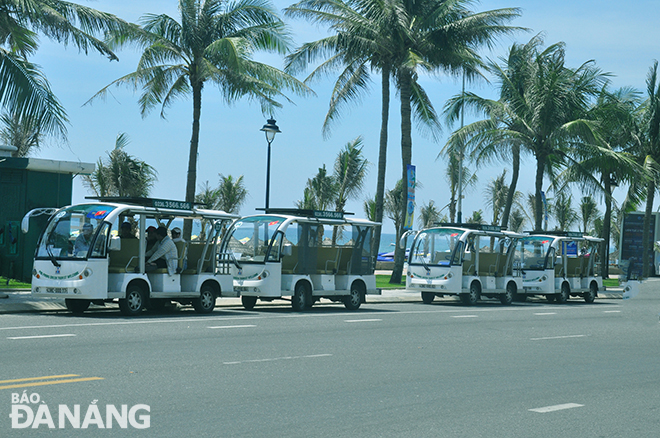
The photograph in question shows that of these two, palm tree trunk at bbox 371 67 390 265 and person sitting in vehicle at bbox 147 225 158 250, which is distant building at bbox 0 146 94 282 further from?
palm tree trunk at bbox 371 67 390 265

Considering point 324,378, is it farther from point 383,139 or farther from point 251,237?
point 383,139

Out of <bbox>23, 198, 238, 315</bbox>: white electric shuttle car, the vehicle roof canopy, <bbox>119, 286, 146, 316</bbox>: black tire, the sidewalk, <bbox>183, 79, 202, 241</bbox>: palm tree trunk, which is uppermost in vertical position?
<bbox>183, 79, 202, 241</bbox>: palm tree trunk

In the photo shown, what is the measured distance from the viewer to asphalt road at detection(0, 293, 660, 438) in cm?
671

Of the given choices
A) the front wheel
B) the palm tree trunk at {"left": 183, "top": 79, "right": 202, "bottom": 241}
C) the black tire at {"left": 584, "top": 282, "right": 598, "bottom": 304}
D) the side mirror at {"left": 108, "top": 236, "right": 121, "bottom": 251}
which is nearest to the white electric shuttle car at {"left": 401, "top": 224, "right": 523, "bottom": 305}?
the front wheel

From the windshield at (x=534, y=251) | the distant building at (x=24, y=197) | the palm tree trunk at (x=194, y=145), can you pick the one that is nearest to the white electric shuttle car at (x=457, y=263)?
the windshield at (x=534, y=251)

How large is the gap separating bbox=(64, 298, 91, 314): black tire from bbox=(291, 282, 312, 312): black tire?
4988 millimetres

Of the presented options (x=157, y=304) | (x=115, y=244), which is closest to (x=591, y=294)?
(x=157, y=304)

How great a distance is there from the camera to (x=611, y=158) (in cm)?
3347

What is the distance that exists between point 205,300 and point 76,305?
9.28 ft

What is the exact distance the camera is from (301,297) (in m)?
19.5

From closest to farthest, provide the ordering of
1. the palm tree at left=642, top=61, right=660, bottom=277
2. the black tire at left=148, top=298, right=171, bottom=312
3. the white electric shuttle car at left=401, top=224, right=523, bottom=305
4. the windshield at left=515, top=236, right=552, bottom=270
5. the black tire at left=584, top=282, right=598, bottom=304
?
1. the black tire at left=148, top=298, right=171, bottom=312
2. the white electric shuttle car at left=401, top=224, right=523, bottom=305
3. the windshield at left=515, top=236, right=552, bottom=270
4. the black tire at left=584, top=282, right=598, bottom=304
5. the palm tree at left=642, top=61, right=660, bottom=277

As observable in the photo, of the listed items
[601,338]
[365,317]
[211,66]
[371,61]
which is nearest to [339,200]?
[371,61]

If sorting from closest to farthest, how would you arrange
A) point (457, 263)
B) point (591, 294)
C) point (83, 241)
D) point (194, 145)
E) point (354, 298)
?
point (83, 241) < point (354, 298) < point (457, 263) < point (194, 145) < point (591, 294)

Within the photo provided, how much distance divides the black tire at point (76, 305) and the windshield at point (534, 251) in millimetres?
16738
